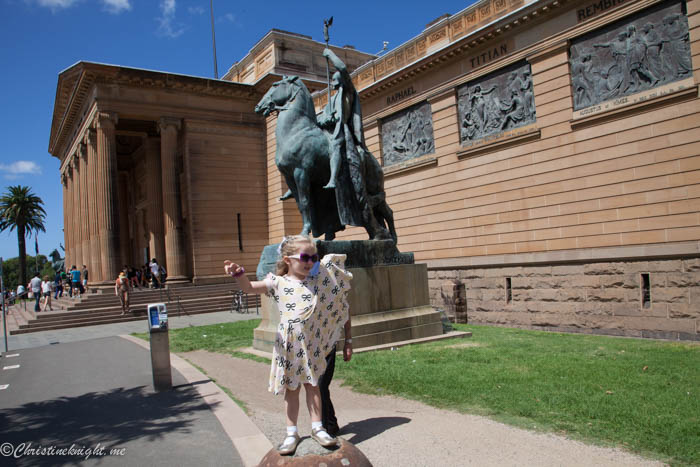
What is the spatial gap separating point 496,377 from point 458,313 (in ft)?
36.4

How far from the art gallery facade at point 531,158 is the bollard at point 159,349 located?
12146 millimetres

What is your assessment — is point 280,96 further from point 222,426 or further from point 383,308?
point 222,426

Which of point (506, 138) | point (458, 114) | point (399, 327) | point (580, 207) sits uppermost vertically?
point (458, 114)

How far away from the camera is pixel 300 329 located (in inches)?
146

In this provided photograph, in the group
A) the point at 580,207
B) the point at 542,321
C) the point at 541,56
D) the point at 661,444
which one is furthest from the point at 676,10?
the point at 661,444

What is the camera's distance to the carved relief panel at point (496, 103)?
666 inches

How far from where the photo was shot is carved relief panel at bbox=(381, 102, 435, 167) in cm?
2070

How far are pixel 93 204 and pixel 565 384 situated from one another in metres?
30.7

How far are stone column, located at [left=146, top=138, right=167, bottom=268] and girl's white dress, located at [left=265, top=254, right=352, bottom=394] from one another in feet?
109

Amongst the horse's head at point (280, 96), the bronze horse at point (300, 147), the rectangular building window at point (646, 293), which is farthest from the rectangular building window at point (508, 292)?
the horse's head at point (280, 96)

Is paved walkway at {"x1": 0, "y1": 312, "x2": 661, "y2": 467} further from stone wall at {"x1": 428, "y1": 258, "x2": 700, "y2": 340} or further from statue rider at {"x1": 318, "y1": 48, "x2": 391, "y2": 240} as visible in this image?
stone wall at {"x1": 428, "y1": 258, "x2": 700, "y2": 340}

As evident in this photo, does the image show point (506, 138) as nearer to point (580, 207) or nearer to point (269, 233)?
point (580, 207)

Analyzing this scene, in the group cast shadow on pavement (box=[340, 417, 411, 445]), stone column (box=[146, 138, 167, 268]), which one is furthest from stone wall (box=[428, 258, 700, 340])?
stone column (box=[146, 138, 167, 268])

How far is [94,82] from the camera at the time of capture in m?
28.5
